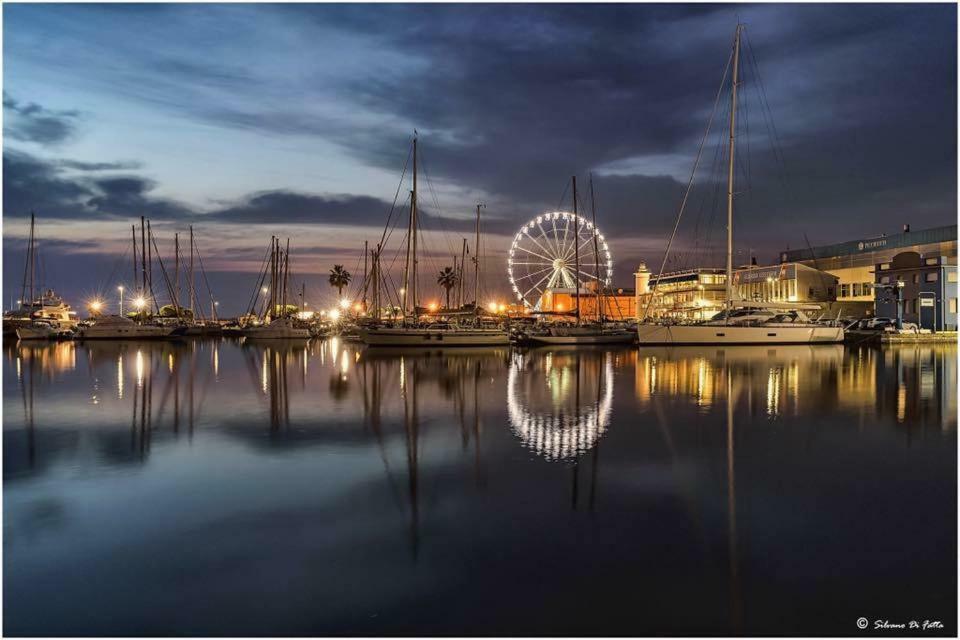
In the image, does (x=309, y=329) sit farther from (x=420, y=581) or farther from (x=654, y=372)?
(x=420, y=581)

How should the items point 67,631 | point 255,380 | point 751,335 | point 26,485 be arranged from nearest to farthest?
point 67,631 → point 26,485 → point 255,380 → point 751,335

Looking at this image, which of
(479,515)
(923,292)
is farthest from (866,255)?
(479,515)

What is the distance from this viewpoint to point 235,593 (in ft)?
26.1

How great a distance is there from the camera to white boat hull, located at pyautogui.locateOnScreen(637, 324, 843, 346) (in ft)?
189

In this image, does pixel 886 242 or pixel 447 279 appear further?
pixel 447 279

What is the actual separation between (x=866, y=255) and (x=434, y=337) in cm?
7129

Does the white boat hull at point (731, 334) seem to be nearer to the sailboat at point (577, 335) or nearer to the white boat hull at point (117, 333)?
the sailboat at point (577, 335)

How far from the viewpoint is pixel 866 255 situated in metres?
97.1

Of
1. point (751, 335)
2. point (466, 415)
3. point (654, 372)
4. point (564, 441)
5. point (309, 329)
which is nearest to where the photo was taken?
point (564, 441)

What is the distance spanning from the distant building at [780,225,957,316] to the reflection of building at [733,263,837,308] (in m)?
2.26

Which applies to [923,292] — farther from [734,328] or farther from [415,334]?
[415,334]

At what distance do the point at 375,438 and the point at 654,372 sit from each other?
20738 millimetres

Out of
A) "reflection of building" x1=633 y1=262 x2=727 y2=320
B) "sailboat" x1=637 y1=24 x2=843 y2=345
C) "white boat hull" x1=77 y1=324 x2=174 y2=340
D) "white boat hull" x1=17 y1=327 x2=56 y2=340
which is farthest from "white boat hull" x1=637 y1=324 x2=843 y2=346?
"white boat hull" x1=17 y1=327 x2=56 y2=340

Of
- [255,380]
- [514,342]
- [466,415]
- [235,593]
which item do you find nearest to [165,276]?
[514,342]
